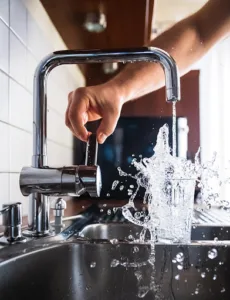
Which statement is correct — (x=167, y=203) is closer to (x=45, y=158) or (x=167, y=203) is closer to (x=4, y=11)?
(x=45, y=158)

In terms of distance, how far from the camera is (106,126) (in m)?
0.77

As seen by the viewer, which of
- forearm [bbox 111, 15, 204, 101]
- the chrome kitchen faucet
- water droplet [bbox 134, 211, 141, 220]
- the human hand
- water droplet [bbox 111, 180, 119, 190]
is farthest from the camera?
water droplet [bbox 111, 180, 119, 190]

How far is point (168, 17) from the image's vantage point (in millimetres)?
1735

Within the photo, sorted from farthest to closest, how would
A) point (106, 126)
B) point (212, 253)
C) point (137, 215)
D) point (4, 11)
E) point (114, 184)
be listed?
1. point (114, 184)
2. point (137, 215)
3. point (4, 11)
4. point (106, 126)
5. point (212, 253)

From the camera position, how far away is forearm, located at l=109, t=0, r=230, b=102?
0.92 meters

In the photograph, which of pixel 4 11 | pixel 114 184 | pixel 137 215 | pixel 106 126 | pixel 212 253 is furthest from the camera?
pixel 114 184

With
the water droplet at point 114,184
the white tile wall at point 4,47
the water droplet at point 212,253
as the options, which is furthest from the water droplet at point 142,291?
the water droplet at point 114,184

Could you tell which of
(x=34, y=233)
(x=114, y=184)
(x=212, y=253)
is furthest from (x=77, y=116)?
(x=114, y=184)

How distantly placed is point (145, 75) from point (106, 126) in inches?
7.9

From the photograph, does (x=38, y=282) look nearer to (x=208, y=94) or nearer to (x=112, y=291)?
(x=112, y=291)

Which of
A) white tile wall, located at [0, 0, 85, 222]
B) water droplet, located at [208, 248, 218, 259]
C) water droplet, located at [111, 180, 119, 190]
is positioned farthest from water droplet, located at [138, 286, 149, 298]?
water droplet, located at [111, 180, 119, 190]

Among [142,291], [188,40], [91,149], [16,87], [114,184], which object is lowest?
[142,291]

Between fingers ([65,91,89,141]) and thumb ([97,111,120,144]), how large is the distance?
0.04m

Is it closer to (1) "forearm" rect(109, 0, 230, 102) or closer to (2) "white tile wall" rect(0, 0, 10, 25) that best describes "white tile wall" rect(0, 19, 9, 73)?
(2) "white tile wall" rect(0, 0, 10, 25)
